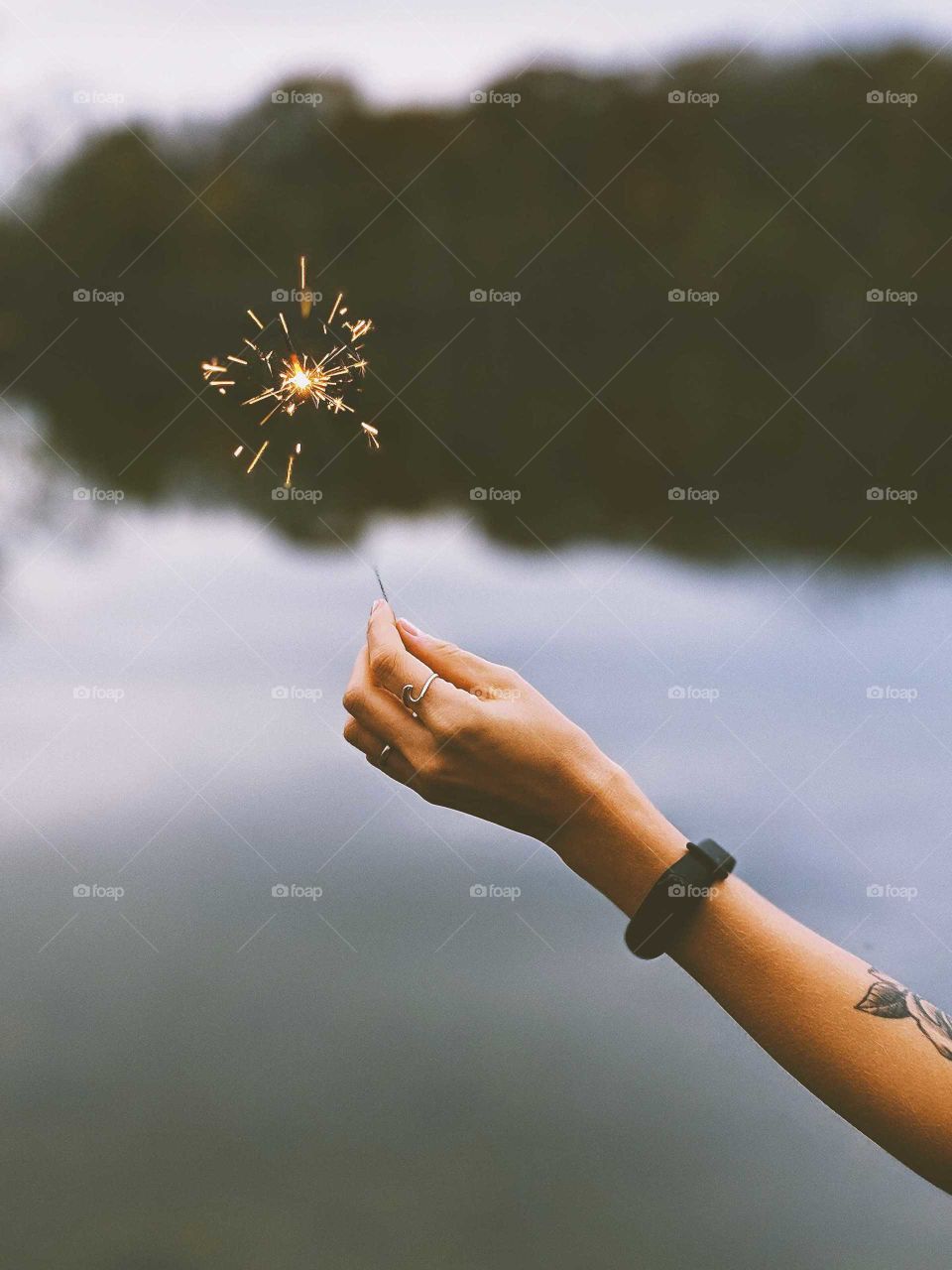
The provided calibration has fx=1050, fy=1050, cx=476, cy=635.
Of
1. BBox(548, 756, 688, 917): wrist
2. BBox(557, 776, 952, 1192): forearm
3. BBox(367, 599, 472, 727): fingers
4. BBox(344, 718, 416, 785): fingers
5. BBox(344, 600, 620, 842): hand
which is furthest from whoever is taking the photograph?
BBox(344, 718, 416, 785): fingers

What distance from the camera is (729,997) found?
151cm

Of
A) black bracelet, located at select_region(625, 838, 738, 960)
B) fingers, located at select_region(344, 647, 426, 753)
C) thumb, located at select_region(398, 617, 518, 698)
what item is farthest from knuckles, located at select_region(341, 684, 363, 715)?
black bracelet, located at select_region(625, 838, 738, 960)

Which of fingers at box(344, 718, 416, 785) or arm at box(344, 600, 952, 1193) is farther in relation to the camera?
fingers at box(344, 718, 416, 785)

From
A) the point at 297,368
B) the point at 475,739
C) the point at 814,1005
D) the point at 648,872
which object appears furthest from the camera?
the point at 297,368

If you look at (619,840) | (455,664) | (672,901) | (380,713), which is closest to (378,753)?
(380,713)

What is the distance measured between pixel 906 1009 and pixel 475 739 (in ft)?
2.60

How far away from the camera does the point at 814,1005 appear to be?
1.48 metres

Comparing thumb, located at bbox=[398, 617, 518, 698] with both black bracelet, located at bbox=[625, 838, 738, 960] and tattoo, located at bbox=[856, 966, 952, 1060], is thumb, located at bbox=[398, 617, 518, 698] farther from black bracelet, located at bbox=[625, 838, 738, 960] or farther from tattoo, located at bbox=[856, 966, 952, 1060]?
tattoo, located at bbox=[856, 966, 952, 1060]

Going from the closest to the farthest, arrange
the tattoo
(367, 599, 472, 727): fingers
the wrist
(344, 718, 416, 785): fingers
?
the tattoo, the wrist, (367, 599, 472, 727): fingers, (344, 718, 416, 785): fingers

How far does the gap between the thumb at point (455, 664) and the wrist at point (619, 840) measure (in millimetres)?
336

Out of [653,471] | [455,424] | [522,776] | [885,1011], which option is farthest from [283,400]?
[653,471]

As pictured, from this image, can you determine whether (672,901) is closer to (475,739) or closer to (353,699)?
(475,739)

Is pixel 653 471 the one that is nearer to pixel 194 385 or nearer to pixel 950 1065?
pixel 194 385

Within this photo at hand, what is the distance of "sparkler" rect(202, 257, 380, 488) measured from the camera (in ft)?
8.91
